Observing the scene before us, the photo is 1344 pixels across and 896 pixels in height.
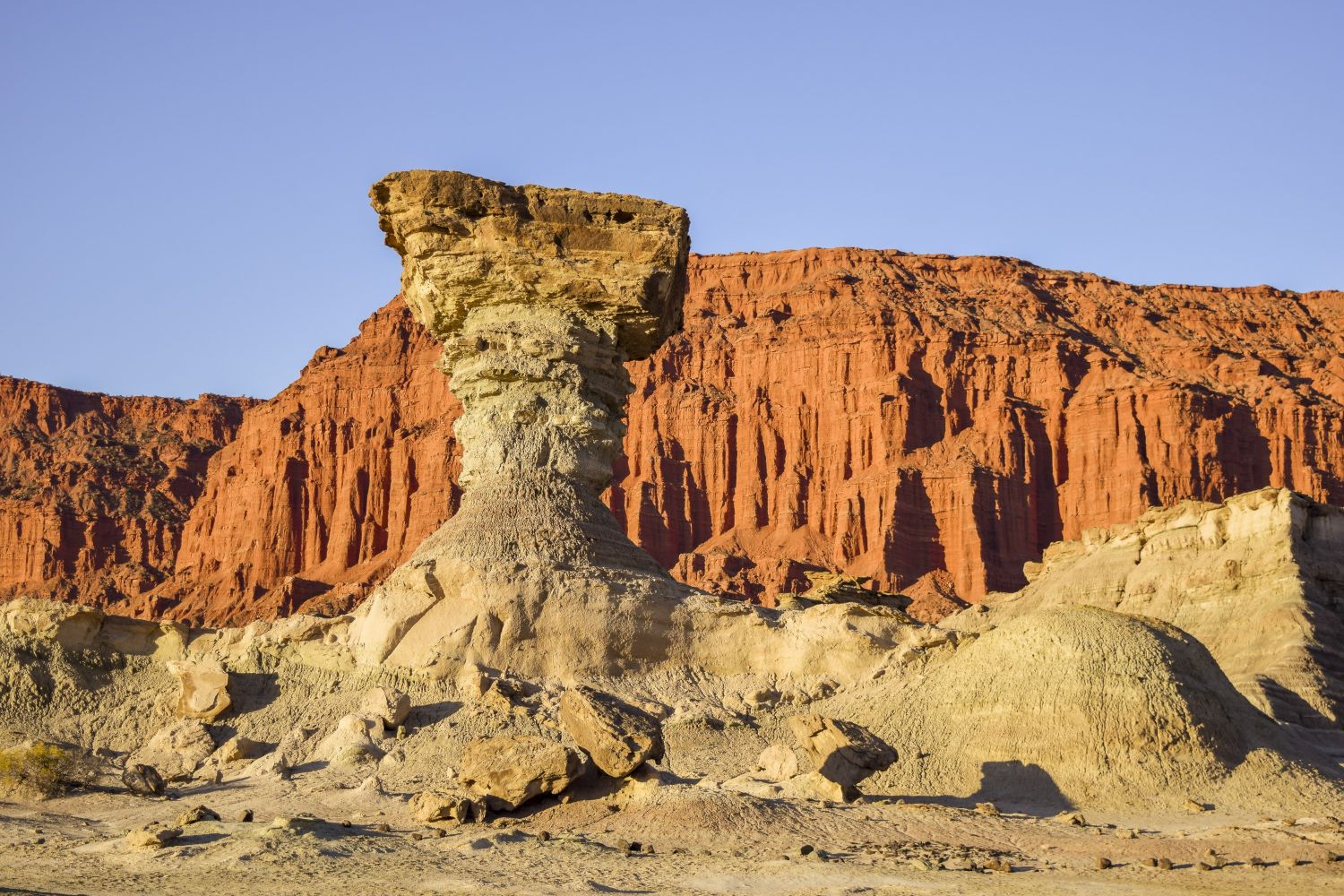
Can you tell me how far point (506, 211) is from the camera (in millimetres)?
26000

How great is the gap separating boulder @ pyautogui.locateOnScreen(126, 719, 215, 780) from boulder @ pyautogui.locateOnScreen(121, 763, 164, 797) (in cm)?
125

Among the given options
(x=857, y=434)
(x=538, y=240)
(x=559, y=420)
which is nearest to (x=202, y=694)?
Answer: (x=559, y=420)

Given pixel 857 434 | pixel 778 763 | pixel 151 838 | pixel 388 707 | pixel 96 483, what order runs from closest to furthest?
pixel 151 838
pixel 778 763
pixel 388 707
pixel 857 434
pixel 96 483

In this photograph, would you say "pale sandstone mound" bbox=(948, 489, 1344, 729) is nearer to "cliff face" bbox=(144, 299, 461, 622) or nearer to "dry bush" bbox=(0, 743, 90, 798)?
"dry bush" bbox=(0, 743, 90, 798)

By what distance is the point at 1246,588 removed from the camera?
41656 mm

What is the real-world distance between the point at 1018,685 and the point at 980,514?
3437 inches

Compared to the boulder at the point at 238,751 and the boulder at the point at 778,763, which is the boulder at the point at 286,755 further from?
the boulder at the point at 778,763

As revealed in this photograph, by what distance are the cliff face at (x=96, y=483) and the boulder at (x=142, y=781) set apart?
103 metres

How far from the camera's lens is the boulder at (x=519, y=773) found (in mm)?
17984

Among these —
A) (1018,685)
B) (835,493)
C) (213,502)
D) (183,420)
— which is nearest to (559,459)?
(1018,685)

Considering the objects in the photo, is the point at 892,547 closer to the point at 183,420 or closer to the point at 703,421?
the point at 703,421

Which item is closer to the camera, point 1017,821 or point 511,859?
point 511,859

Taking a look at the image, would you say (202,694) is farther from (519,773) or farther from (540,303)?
(540,303)

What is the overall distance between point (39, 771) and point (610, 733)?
6736mm
